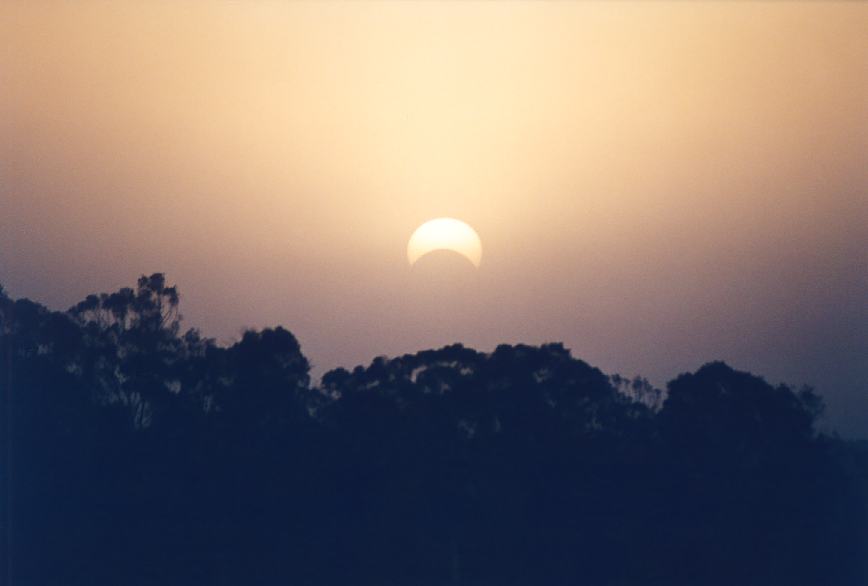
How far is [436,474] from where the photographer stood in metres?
40.2

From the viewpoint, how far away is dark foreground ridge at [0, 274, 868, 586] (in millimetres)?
39531

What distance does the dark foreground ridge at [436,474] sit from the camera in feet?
130

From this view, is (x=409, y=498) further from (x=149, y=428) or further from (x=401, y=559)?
(x=149, y=428)

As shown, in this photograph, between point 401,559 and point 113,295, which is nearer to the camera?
point 401,559

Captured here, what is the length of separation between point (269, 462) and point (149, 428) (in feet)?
9.86

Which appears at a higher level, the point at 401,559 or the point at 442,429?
the point at 442,429

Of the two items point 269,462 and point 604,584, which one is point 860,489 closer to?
point 604,584

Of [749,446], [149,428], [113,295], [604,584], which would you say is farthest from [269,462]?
[749,446]

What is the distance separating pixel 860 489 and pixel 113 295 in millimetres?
18707

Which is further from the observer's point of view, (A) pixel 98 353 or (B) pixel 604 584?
(A) pixel 98 353

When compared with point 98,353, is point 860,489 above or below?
below

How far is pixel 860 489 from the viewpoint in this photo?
39.8m

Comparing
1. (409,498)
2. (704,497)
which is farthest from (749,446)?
(409,498)

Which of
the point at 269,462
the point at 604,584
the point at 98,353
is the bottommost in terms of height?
the point at 604,584
